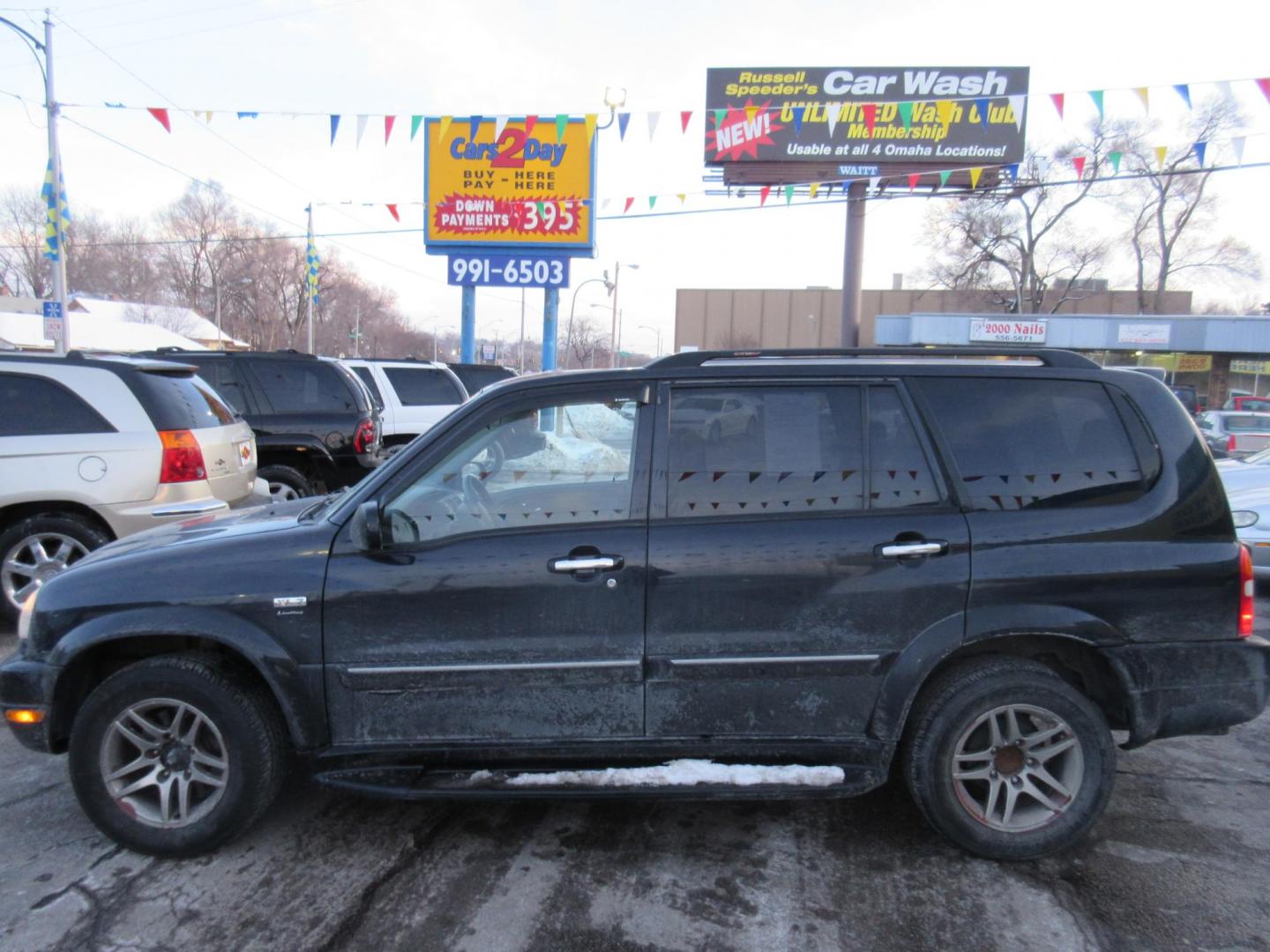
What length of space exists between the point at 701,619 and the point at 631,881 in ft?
3.21

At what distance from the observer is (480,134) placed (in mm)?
17250

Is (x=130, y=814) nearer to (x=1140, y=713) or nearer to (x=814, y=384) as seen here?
(x=814, y=384)

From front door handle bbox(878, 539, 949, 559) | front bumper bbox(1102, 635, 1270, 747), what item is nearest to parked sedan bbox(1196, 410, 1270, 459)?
front bumper bbox(1102, 635, 1270, 747)

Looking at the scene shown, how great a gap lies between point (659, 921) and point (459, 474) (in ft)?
5.68

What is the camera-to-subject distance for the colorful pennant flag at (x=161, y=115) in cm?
1362

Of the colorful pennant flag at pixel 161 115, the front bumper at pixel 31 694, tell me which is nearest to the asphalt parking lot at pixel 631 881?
the front bumper at pixel 31 694

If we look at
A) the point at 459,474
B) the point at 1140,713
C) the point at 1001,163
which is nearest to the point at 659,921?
the point at 459,474

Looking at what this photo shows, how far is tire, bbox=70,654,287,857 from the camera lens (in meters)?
3.23

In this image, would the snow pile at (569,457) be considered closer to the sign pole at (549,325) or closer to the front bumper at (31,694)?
the front bumper at (31,694)

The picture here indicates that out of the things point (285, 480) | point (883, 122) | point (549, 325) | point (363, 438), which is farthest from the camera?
point (883, 122)

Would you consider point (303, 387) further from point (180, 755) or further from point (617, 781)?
point (617, 781)

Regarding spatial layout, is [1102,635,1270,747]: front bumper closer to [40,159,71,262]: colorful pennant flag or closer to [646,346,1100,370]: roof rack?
[646,346,1100,370]: roof rack

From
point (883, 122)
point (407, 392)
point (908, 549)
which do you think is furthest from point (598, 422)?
point (883, 122)

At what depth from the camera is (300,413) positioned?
9.85 meters
